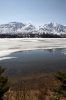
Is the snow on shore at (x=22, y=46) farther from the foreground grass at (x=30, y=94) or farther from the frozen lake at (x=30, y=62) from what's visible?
the foreground grass at (x=30, y=94)

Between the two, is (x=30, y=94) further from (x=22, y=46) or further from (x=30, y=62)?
(x=22, y=46)

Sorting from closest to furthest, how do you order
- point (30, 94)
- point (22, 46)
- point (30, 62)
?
point (30, 94) < point (30, 62) < point (22, 46)

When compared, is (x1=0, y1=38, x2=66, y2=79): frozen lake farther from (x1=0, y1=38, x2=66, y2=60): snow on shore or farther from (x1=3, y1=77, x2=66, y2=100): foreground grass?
(x1=3, y1=77, x2=66, y2=100): foreground grass

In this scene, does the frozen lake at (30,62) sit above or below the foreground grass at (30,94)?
below

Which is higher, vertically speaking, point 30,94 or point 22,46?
point 30,94

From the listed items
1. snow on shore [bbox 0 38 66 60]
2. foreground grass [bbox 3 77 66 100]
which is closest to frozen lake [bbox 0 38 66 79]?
snow on shore [bbox 0 38 66 60]

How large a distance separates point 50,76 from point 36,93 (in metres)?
9.42

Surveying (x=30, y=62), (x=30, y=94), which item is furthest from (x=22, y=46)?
(x=30, y=94)

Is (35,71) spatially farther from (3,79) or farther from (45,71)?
(3,79)

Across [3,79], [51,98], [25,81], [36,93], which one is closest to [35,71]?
[25,81]

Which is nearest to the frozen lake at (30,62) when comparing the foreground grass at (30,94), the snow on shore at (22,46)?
the snow on shore at (22,46)

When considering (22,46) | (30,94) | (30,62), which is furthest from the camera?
(22,46)

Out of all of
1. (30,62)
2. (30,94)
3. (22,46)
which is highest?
(30,94)

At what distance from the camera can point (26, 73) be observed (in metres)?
28.9
